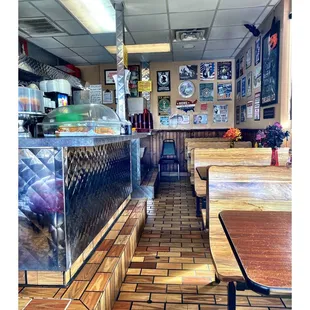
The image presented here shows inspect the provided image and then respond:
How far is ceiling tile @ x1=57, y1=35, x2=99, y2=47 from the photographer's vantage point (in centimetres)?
509

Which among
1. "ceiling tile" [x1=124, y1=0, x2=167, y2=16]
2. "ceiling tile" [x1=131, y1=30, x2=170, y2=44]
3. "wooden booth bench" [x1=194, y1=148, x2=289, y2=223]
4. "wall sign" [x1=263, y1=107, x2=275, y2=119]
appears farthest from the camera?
"ceiling tile" [x1=131, y1=30, x2=170, y2=44]

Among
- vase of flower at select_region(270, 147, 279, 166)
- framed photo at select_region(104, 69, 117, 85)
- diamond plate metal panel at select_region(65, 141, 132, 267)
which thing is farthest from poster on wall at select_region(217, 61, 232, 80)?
diamond plate metal panel at select_region(65, 141, 132, 267)

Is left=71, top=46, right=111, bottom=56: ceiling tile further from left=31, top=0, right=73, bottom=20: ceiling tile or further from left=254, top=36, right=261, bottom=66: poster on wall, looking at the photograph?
left=254, top=36, right=261, bottom=66: poster on wall

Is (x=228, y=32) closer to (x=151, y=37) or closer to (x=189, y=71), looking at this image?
(x=151, y=37)

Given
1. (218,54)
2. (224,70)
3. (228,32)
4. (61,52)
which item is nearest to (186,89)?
(224,70)

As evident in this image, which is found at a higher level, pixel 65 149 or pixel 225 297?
pixel 65 149

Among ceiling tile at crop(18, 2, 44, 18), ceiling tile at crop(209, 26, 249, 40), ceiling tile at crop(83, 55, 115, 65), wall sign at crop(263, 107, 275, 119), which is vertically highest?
ceiling tile at crop(83, 55, 115, 65)

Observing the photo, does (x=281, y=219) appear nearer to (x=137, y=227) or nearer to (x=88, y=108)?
(x=137, y=227)

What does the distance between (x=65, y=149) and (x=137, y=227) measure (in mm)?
1552

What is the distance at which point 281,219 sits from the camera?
1316 mm

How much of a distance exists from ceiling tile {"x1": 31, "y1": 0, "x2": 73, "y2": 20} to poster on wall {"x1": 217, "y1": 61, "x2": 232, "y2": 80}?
3.95m

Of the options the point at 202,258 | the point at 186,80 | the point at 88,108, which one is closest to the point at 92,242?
the point at 202,258

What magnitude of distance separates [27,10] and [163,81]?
3.83 meters
